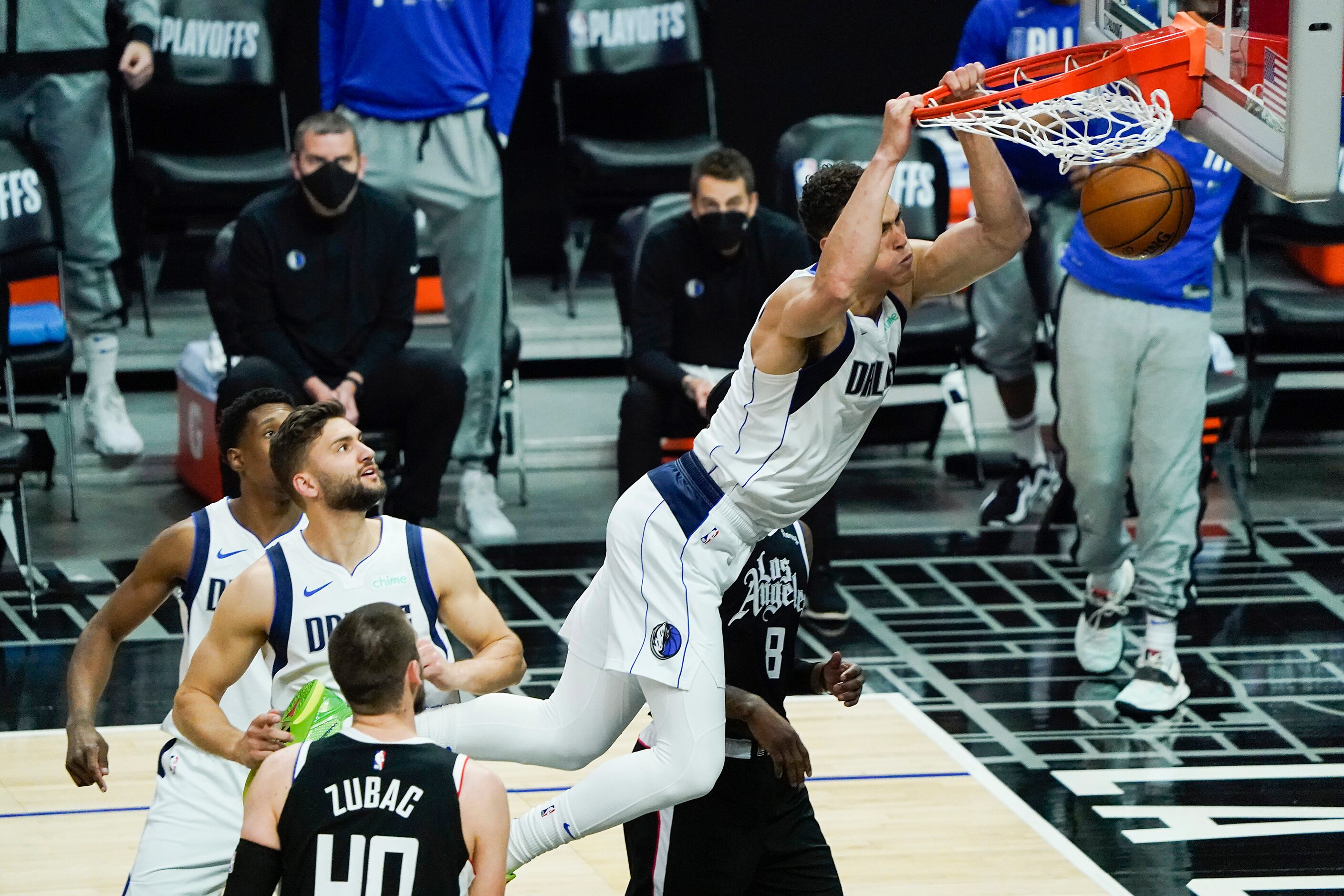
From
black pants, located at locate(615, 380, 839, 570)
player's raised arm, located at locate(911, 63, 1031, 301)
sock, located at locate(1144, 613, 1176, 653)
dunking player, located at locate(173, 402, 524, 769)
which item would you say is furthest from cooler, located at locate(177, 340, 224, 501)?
player's raised arm, located at locate(911, 63, 1031, 301)

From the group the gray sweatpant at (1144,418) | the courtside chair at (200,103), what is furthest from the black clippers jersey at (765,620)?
the courtside chair at (200,103)

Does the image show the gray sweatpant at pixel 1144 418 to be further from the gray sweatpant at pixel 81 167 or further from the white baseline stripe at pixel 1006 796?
the gray sweatpant at pixel 81 167

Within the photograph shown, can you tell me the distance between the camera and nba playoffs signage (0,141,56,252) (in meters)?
7.59

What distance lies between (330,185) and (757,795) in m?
3.94

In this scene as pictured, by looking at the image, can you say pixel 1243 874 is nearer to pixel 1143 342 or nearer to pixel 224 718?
pixel 1143 342

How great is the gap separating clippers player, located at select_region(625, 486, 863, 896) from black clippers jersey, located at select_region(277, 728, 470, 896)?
3.04 feet

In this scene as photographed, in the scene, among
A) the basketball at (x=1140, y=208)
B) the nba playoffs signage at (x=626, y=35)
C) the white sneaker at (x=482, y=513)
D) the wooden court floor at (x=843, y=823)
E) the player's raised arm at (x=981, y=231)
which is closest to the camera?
the player's raised arm at (x=981, y=231)

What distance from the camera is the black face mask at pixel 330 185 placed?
7.29 meters

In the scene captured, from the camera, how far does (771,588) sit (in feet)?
13.8

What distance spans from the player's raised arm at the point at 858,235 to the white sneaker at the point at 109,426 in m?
5.53

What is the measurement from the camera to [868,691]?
650 cm

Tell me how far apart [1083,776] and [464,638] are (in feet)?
7.67

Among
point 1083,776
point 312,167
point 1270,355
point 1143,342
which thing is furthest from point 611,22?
point 1083,776

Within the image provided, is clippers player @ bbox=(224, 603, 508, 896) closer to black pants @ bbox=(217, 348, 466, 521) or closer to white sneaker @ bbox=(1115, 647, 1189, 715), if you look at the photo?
white sneaker @ bbox=(1115, 647, 1189, 715)
